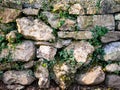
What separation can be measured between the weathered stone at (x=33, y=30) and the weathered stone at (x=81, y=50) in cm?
40

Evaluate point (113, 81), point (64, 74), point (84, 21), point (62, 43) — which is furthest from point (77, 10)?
point (113, 81)

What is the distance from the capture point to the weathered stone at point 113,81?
505cm

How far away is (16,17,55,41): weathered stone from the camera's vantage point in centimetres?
504

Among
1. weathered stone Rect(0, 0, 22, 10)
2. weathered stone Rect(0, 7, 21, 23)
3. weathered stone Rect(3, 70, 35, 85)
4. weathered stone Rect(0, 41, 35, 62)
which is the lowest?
weathered stone Rect(3, 70, 35, 85)

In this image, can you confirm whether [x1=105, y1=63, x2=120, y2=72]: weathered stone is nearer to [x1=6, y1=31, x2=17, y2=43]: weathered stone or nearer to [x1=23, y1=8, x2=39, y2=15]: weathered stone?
[x1=23, y1=8, x2=39, y2=15]: weathered stone

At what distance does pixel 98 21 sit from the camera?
5.06m

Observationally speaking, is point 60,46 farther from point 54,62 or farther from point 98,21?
point 98,21

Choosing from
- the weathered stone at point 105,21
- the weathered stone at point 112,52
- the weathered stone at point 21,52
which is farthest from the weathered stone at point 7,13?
the weathered stone at point 112,52

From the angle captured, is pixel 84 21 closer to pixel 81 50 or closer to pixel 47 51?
pixel 81 50

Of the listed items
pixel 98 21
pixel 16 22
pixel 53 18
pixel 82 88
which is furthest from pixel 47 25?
pixel 82 88

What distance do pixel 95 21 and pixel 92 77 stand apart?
949 mm

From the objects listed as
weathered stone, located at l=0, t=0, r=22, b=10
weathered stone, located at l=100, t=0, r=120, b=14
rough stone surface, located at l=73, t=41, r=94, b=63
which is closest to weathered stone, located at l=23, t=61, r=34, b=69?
rough stone surface, located at l=73, t=41, r=94, b=63

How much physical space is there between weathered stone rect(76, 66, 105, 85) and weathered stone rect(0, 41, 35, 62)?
0.91 metres

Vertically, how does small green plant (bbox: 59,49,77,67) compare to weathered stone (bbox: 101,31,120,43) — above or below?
below
